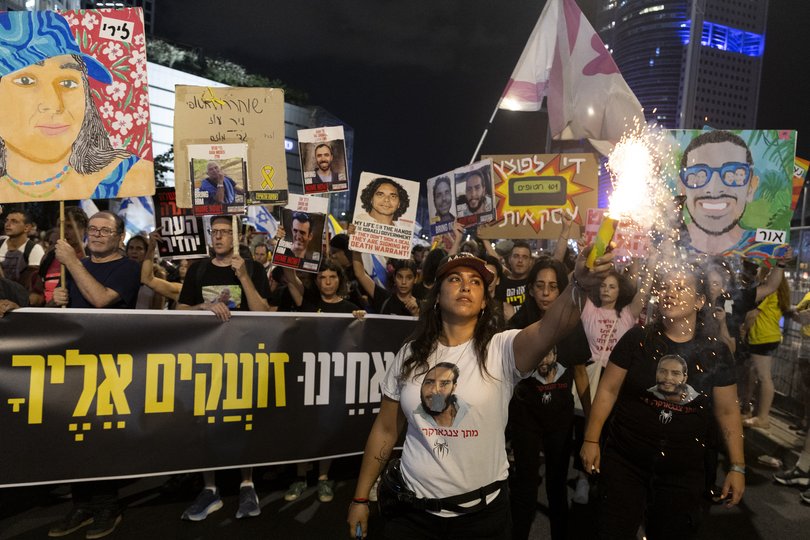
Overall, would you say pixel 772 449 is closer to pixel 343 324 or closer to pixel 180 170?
pixel 343 324

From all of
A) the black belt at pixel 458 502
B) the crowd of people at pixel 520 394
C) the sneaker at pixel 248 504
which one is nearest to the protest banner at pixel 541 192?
the crowd of people at pixel 520 394

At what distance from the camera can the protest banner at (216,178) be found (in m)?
4.57

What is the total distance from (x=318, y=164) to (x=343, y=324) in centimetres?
186

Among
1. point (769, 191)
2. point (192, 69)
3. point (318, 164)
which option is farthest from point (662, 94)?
point (192, 69)

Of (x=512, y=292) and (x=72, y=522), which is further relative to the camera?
(x=512, y=292)

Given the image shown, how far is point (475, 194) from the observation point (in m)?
6.67

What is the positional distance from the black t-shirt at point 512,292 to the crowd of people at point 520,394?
3.39 feet

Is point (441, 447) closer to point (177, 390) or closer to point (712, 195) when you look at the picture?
point (177, 390)

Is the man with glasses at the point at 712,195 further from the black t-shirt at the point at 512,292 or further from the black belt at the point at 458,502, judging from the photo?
the black belt at the point at 458,502

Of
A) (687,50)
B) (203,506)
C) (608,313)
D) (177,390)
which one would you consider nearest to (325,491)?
(203,506)

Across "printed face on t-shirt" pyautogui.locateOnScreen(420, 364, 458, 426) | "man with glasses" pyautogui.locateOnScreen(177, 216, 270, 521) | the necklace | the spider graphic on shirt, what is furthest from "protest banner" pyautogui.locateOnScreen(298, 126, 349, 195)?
the spider graphic on shirt

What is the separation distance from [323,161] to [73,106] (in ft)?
7.44

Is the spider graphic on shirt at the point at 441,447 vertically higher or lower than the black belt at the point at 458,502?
higher

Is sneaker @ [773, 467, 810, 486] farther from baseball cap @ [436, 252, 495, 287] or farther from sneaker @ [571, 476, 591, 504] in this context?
baseball cap @ [436, 252, 495, 287]
